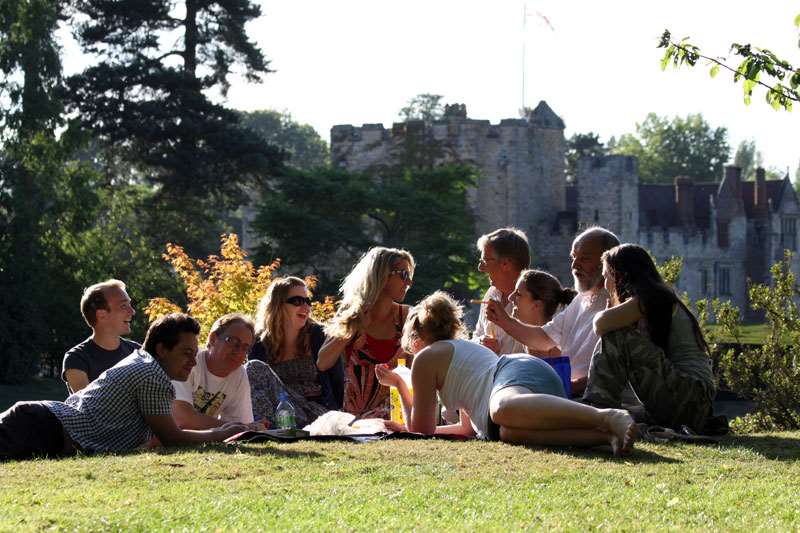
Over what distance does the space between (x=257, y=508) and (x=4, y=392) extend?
81.2 ft

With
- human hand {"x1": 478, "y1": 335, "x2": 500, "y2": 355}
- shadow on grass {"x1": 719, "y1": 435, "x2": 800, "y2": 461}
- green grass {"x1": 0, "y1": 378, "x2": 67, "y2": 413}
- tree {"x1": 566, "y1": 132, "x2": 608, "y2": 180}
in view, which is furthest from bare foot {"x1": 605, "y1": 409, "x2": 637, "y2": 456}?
tree {"x1": 566, "y1": 132, "x2": 608, "y2": 180}

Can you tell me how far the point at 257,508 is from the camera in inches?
252

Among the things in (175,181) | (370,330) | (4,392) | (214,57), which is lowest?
(4,392)

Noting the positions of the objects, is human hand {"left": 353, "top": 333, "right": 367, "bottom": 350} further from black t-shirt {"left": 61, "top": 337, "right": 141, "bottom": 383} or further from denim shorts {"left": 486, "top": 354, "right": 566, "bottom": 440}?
denim shorts {"left": 486, "top": 354, "right": 566, "bottom": 440}

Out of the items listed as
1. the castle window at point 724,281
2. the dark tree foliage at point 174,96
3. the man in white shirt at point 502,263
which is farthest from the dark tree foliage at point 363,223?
the man in white shirt at point 502,263

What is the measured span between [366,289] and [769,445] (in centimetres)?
260

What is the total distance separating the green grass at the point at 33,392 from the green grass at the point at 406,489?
2099 cm

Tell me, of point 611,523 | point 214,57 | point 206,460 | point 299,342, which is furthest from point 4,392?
point 611,523

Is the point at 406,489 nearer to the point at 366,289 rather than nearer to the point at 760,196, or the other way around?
the point at 366,289

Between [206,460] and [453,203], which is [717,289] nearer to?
[453,203]

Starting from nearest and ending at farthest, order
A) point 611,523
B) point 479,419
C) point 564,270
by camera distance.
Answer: point 611,523
point 479,419
point 564,270

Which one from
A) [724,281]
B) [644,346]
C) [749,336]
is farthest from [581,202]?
[644,346]

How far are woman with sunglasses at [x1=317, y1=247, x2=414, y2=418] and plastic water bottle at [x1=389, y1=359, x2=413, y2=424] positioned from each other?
0.93 feet

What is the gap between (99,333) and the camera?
9383 millimetres
